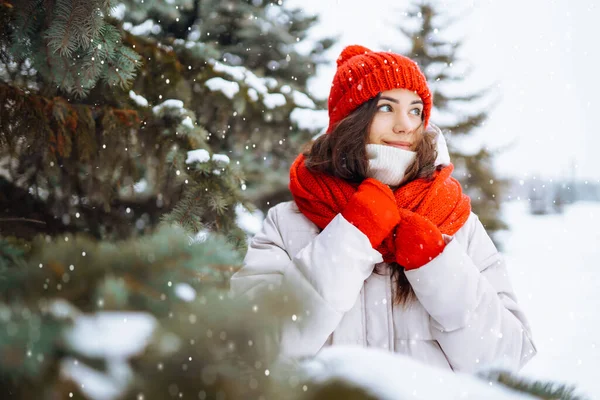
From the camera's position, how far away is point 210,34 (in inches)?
209

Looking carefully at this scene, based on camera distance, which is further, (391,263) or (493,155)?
(493,155)

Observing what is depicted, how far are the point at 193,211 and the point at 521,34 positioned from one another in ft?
31.1

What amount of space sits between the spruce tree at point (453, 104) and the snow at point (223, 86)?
17.4 feet

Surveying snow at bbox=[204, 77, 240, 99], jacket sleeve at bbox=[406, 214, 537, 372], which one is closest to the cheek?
jacket sleeve at bbox=[406, 214, 537, 372]

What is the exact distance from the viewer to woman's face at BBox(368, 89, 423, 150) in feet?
6.31

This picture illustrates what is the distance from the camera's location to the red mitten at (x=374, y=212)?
1.63 meters

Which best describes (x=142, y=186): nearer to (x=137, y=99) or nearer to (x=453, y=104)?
(x=137, y=99)

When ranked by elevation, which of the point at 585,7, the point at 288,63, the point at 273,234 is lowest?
the point at 288,63

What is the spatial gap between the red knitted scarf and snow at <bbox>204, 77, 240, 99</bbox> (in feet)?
3.64

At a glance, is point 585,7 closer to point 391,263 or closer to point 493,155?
point 493,155

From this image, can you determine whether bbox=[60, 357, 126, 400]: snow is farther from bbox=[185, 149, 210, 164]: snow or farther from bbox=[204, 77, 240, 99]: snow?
bbox=[204, 77, 240, 99]: snow

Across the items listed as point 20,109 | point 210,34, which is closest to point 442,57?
point 210,34

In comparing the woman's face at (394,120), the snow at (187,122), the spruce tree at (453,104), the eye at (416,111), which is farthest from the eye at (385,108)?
the spruce tree at (453,104)

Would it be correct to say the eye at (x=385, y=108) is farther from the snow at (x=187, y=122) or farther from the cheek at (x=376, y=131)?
the snow at (x=187, y=122)
